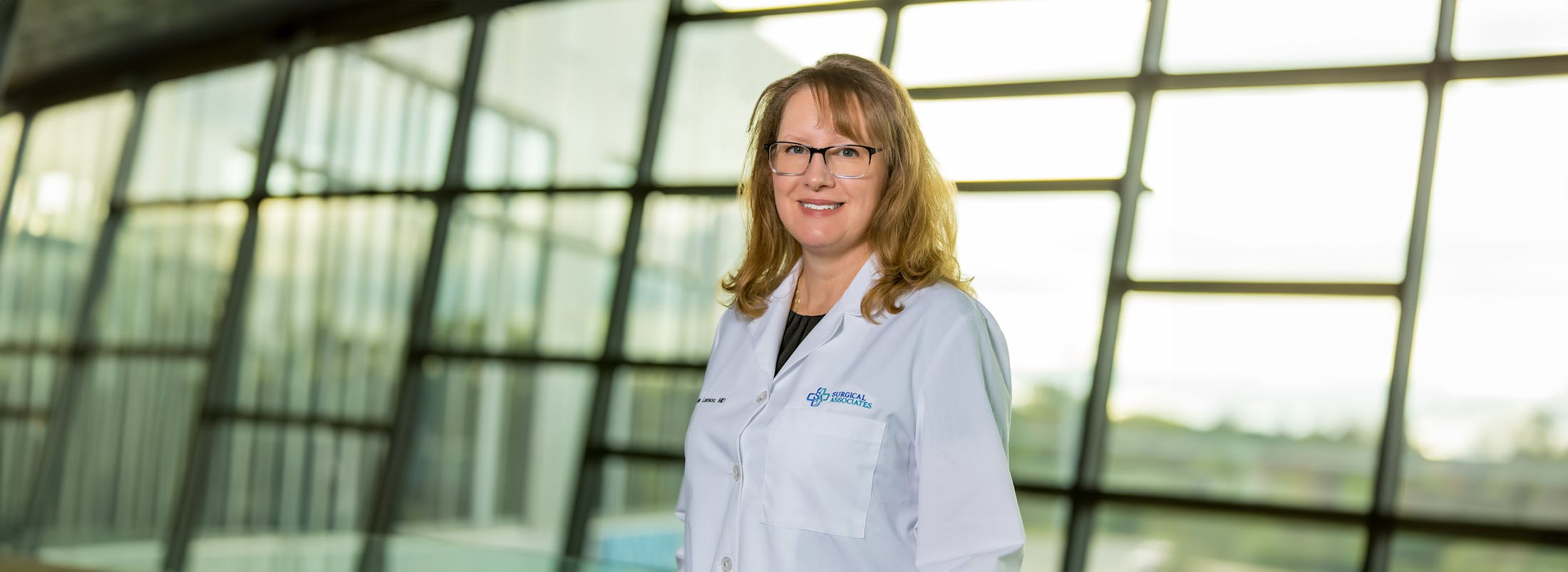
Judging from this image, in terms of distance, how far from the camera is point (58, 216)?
26.3ft

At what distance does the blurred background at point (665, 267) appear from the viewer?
4.39 meters

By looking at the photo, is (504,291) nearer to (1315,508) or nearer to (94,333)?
(94,333)

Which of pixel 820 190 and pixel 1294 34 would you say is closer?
pixel 820 190

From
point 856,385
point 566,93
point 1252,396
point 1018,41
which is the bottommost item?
point 856,385

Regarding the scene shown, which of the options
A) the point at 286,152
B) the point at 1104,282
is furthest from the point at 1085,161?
the point at 286,152

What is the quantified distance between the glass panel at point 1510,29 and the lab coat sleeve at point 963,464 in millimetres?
3791

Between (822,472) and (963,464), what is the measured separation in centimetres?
17

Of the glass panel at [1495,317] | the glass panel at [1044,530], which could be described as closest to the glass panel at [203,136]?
the glass panel at [1044,530]

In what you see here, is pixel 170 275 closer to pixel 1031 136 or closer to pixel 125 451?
pixel 125 451

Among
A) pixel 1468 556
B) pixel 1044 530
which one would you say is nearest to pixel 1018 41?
pixel 1044 530

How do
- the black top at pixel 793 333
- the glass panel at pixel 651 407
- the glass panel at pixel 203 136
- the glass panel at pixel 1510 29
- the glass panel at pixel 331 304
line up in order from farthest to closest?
the glass panel at pixel 203 136
the glass panel at pixel 331 304
the glass panel at pixel 651 407
the glass panel at pixel 1510 29
the black top at pixel 793 333

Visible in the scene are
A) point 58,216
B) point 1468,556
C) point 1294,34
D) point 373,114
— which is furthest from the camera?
point 58,216

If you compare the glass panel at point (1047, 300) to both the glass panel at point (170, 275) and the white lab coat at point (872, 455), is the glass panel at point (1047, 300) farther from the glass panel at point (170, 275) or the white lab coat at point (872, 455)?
the glass panel at point (170, 275)

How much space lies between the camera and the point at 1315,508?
4.46m
